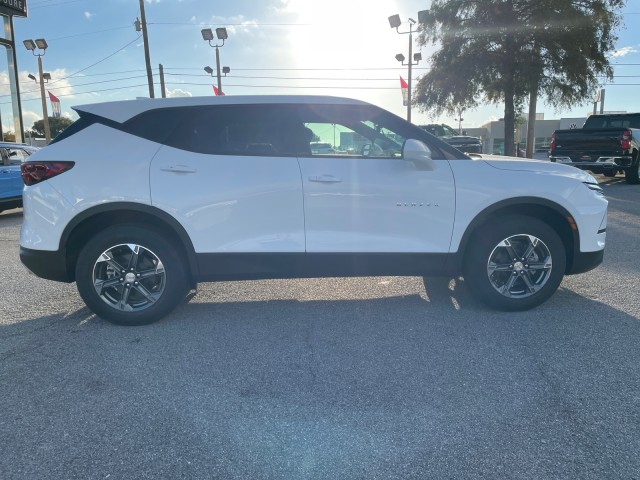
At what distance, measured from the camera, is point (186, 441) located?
255 cm

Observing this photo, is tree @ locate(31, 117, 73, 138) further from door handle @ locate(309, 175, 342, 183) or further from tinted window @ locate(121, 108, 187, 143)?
door handle @ locate(309, 175, 342, 183)

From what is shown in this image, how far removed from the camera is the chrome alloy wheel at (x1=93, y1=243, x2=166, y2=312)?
4.10 metres

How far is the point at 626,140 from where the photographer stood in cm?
1356

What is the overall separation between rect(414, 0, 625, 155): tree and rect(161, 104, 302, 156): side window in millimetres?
17982

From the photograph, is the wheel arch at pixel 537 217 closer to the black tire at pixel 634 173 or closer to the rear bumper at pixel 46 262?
the rear bumper at pixel 46 262

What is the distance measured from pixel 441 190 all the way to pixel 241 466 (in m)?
2.76

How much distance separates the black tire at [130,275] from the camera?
405cm

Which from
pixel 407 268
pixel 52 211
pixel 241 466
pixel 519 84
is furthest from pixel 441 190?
pixel 519 84

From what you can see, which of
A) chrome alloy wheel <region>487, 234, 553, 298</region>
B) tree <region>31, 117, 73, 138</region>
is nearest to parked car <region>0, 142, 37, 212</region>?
chrome alloy wheel <region>487, 234, 553, 298</region>

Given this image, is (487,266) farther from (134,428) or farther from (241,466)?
(134,428)

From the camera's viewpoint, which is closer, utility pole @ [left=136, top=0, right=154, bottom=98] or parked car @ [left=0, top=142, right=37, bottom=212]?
parked car @ [left=0, top=142, right=37, bottom=212]

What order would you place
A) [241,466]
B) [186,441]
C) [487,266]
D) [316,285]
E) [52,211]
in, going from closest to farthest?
[241,466] → [186,441] → [52,211] → [487,266] → [316,285]

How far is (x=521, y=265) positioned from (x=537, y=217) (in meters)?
0.49

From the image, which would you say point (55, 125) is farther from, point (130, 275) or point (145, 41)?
point (130, 275)
